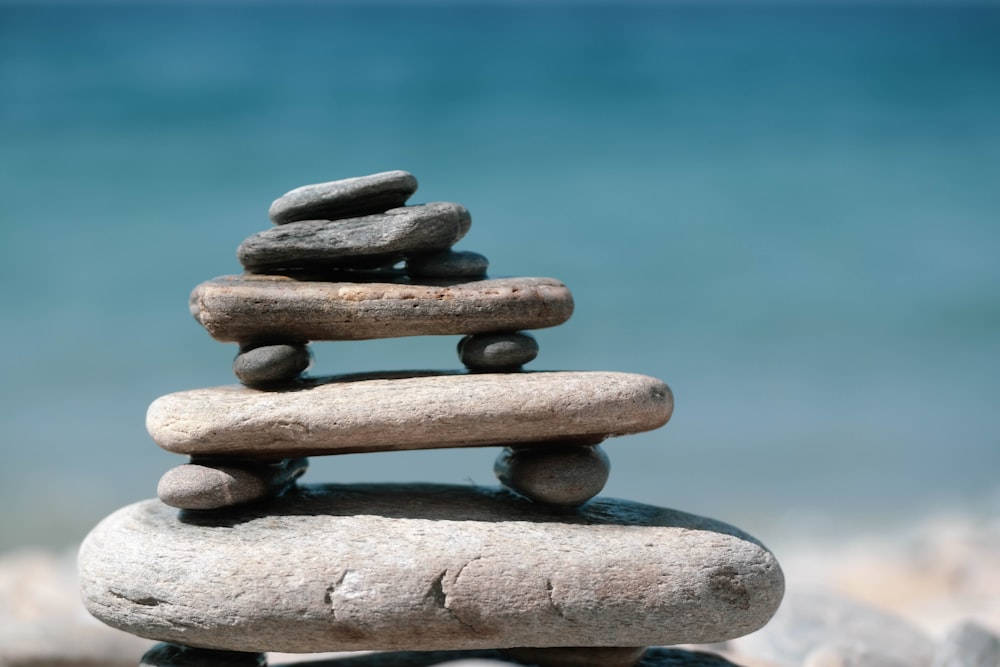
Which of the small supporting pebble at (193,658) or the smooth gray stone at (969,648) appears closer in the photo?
the small supporting pebble at (193,658)

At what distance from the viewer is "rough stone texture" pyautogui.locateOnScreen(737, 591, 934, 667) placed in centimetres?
705

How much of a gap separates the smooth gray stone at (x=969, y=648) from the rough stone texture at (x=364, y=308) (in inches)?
141

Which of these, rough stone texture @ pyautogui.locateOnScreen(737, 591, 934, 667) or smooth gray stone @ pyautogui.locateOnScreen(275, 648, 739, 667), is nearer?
smooth gray stone @ pyautogui.locateOnScreen(275, 648, 739, 667)

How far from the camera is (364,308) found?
4988 millimetres

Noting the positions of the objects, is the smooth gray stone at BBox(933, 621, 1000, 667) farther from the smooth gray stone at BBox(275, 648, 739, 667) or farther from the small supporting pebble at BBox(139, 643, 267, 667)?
the small supporting pebble at BBox(139, 643, 267, 667)

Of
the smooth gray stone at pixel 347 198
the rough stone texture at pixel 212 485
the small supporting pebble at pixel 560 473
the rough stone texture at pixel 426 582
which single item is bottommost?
the rough stone texture at pixel 426 582

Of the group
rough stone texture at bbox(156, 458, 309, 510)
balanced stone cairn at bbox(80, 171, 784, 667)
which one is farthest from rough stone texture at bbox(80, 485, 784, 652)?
rough stone texture at bbox(156, 458, 309, 510)

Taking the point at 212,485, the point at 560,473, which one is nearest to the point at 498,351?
the point at 560,473

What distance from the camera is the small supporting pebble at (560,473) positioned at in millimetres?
5074

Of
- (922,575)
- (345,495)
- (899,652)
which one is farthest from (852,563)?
(345,495)

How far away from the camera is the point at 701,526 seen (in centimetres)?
514

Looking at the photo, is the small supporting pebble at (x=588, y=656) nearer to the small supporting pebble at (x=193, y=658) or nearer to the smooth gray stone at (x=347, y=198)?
the small supporting pebble at (x=193, y=658)

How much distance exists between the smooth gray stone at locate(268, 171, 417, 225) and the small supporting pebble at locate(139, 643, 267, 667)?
2211 millimetres

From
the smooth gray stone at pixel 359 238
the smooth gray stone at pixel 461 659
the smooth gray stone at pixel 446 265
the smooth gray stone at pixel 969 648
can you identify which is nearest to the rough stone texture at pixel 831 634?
the smooth gray stone at pixel 969 648
